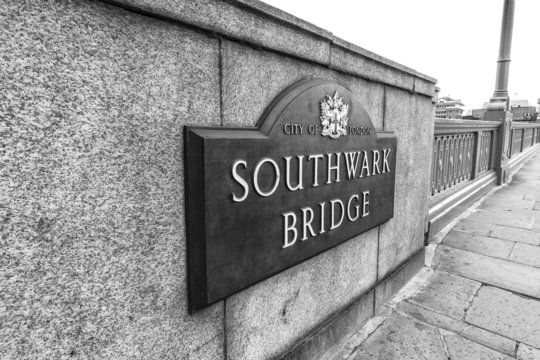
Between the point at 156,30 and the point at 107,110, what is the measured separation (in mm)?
370

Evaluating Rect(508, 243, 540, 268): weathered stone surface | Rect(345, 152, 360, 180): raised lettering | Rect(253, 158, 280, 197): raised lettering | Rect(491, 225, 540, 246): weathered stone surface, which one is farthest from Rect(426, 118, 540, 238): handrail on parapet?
Rect(253, 158, 280, 197): raised lettering

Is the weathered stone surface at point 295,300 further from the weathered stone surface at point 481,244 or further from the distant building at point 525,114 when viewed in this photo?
the distant building at point 525,114

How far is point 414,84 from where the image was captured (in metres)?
3.06

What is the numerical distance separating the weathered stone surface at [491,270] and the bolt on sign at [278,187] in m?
1.93

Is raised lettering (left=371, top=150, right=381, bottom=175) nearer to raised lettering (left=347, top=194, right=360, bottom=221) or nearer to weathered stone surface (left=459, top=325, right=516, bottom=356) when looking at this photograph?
raised lettering (left=347, top=194, right=360, bottom=221)

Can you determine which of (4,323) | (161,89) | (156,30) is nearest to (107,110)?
(161,89)

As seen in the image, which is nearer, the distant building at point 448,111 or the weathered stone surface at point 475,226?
the weathered stone surface at point 475,226

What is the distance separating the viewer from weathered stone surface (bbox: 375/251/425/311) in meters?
2.87

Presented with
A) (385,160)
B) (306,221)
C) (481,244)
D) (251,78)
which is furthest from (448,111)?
(251,78)

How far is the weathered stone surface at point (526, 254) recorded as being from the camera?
3.78 meters

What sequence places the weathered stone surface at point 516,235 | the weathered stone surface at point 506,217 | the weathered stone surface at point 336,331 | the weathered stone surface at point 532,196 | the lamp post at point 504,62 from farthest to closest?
the lamp post at point 504,62 → the weathered stone surface at point 532,196 → the weathered stone surface at point 506,217 → the weathered stone surface at point 516,235 → the weathered stone surface at point 336,331

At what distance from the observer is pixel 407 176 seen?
316cm

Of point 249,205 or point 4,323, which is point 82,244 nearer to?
point 4,323

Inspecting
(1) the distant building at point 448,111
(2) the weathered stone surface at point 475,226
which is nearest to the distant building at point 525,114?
(1) the distant building at point 448,111
